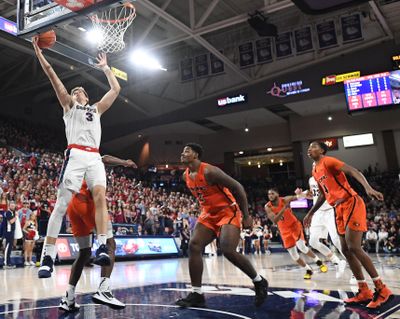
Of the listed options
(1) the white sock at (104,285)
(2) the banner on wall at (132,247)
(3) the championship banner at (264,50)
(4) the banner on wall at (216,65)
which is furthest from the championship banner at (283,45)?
(1) the white sock at (104,285)

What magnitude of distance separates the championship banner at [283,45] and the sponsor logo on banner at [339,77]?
2584 mm

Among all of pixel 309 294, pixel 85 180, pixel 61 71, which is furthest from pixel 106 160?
pixel 61 71

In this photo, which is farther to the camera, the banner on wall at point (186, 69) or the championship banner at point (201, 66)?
the banner on wall at point (186, 69)

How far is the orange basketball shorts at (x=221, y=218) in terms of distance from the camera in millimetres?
4676

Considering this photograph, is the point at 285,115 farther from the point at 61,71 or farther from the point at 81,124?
the point at 81,124

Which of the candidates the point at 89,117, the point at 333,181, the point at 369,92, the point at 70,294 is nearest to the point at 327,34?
the point at 369,92

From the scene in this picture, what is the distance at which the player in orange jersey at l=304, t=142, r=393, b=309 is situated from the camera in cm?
426

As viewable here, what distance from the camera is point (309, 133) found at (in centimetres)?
2678

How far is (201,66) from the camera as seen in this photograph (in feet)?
77.4

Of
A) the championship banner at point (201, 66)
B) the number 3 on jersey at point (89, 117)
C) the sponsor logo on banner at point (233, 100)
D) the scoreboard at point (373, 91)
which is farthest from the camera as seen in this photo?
the sponsor logo on banner at point (233, 100)

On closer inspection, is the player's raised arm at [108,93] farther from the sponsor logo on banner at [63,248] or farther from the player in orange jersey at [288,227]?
the sponsor logo on banner at [63,248]

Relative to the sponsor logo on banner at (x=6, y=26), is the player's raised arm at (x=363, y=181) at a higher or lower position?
lower

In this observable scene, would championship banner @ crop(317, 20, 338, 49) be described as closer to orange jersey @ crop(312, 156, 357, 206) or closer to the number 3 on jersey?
orange jersey @ crop(312, 156, 357, 206)

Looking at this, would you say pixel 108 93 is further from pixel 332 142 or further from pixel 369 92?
pixel 332 142
